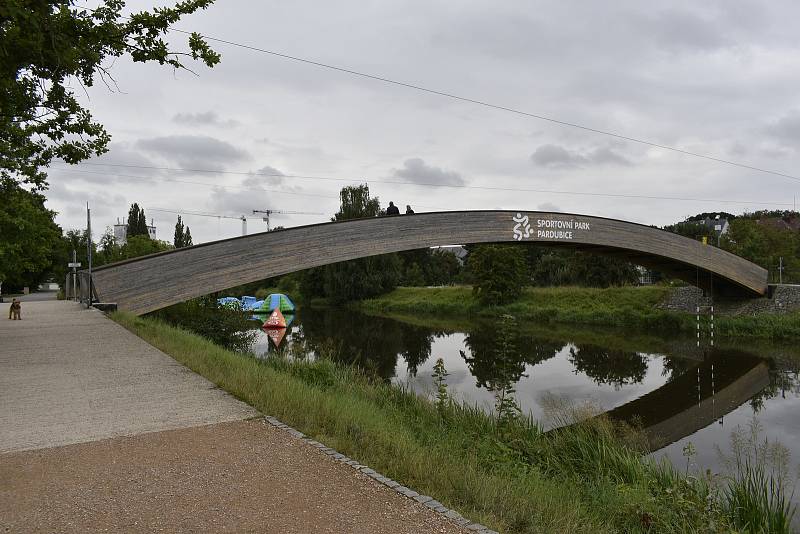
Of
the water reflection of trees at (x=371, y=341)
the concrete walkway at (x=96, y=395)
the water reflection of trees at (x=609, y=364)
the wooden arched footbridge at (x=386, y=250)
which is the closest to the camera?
the concrete walkway at (x=96, y=395)

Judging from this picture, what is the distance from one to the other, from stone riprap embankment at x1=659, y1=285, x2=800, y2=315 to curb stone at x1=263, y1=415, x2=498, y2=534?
79.9 ft

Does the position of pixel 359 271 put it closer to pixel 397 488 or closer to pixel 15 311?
pixel 15 311

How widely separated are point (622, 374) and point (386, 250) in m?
7.64

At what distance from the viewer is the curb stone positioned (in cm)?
A: 318

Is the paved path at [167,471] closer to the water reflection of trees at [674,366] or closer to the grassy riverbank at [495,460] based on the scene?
the grassy riverbank at [495,460]

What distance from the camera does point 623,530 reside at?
4.06 metres

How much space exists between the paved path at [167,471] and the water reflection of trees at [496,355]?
6.63 m

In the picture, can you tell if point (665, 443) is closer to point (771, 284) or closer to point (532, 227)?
point (532, 227)

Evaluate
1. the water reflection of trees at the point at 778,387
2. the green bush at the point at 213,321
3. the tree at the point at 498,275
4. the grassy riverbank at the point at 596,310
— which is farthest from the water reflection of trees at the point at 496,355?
the tree at the point at 498,275

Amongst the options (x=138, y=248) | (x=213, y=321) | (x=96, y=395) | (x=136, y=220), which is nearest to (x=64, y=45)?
(x=96, y=395)

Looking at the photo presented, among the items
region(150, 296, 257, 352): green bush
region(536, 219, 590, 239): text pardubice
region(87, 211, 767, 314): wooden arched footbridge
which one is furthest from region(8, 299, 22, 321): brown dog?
region(536, 219, 590, 239): text pardubice

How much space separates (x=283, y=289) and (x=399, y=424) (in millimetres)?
55012

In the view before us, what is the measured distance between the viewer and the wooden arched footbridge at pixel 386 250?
14898 millimetres

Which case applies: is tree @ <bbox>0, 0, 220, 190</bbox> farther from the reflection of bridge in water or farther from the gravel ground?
the reflection of bridge in water
